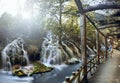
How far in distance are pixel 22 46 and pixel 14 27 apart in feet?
19.0

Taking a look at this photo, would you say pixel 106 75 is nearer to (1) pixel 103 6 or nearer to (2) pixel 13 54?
(1) pixel 103 6

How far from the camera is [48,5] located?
81.1 ft

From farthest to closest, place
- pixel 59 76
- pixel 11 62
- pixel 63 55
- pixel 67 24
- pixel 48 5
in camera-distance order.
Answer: pixel 67 24
pixel 63 55
pixel 48 5
pixel 11 62
pixel 59 76

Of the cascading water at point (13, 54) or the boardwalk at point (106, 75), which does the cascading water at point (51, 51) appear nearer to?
the cascading water at point (13, 54)

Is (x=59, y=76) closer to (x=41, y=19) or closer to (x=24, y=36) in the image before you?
(x=41, y=19)

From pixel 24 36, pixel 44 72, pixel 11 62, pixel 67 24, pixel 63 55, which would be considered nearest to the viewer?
pixel 44 72

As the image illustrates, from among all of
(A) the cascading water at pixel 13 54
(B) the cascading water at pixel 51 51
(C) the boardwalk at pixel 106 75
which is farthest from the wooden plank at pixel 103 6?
(B) the cascading water at pixel 51 51

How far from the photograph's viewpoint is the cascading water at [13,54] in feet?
72.0

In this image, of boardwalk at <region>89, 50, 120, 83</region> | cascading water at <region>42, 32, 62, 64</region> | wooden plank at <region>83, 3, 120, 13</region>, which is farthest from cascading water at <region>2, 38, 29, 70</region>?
wooden plank at <region>83, 3, 120, 13</region>

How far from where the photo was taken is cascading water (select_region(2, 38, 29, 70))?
72.0 feet

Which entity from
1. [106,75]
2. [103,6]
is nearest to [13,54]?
[106,75]

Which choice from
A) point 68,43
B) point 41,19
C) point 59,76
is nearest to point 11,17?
point 41,19

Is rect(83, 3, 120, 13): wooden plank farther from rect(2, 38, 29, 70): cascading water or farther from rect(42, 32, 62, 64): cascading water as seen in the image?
rect(42, 32, 62, 64): cascading water

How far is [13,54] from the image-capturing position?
22812mm
